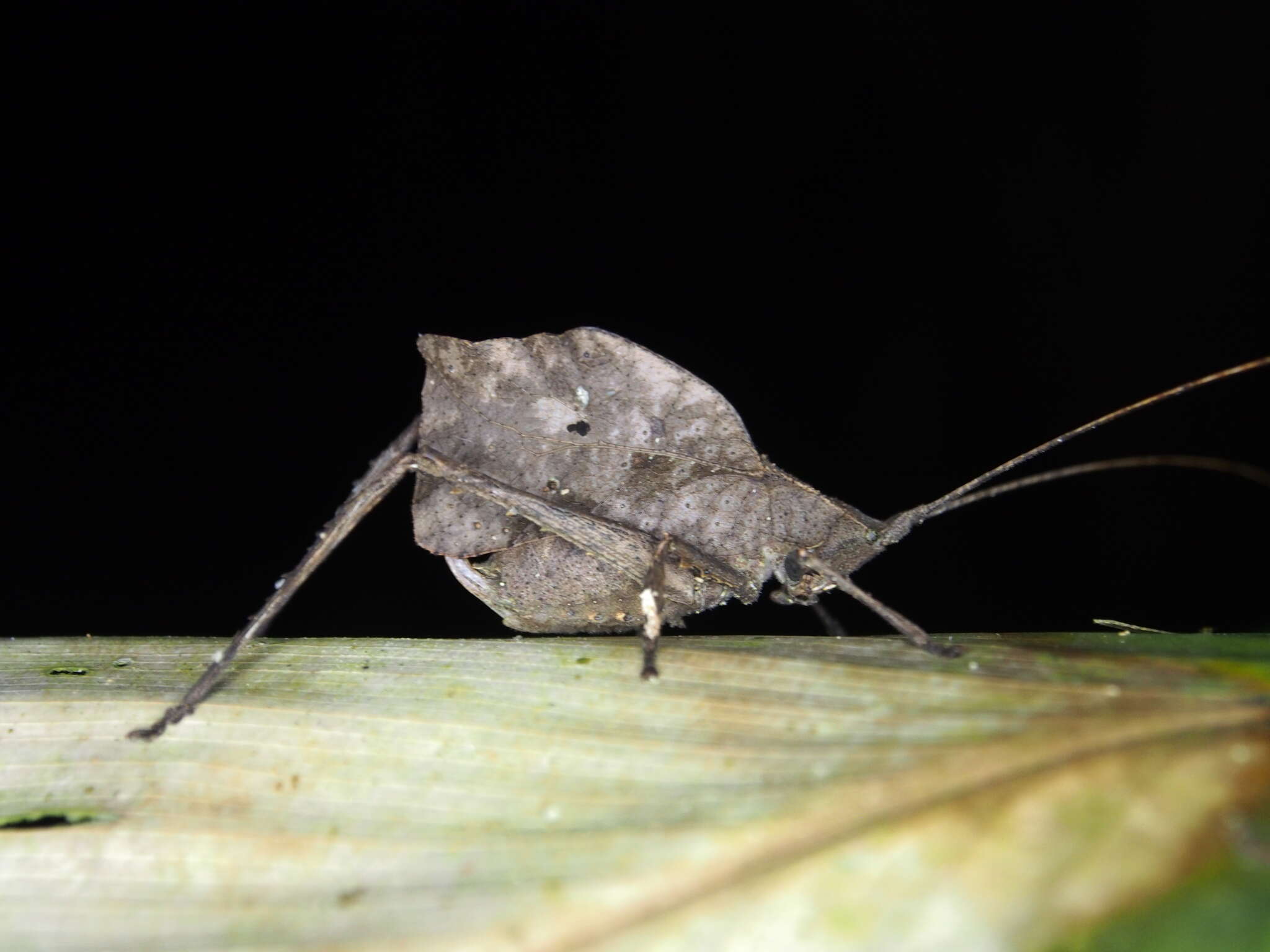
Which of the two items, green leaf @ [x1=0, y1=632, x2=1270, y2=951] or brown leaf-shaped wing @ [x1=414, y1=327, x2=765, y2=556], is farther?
brown leaf-shaped wing @ [x1=414, y1=327, x2=765, y2=556]

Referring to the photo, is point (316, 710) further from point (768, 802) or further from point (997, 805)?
point (997, 805)

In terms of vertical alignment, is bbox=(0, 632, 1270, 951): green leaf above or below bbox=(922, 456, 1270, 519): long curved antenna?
below

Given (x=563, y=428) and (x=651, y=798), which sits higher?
(x=563, y=428)

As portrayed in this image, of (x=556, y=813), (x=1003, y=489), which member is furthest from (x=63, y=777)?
(x=1003, y=489)

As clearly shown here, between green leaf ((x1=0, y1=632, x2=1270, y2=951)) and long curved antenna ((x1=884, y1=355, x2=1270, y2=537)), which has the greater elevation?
long curved antenna ((x1=884, y1=355, x2=1270, y2=537))

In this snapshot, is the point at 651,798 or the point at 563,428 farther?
the point at 563,428
